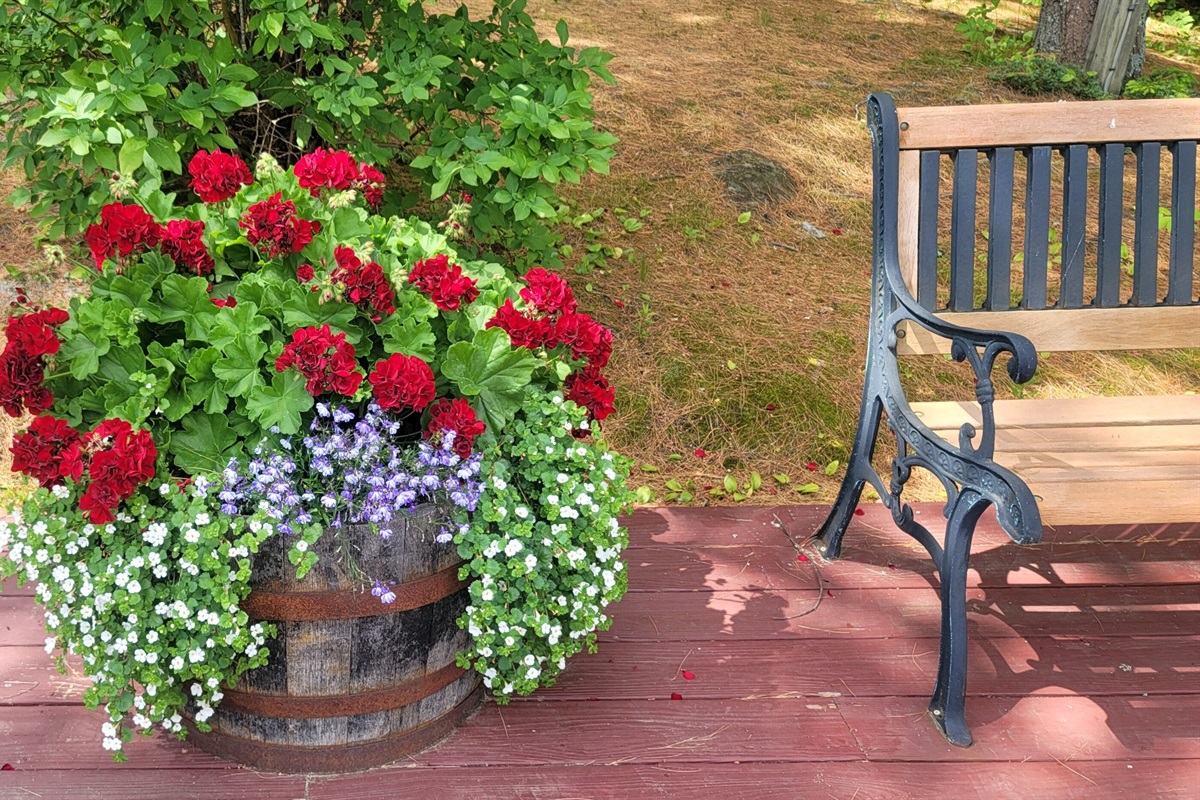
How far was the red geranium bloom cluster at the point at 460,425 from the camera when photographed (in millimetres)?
2104

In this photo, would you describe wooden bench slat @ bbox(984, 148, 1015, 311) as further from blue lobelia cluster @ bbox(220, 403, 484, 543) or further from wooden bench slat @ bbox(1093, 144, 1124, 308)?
blue lobelia cluster @ bbox(220, 403, 484, 543)

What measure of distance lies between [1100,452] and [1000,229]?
2.34 feet

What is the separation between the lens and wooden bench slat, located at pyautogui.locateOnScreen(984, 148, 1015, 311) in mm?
2910

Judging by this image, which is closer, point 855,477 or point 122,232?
point 122,232

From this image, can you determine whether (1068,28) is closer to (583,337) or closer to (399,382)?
(583,337)

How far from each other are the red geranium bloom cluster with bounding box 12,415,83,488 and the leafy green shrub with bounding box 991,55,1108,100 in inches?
240

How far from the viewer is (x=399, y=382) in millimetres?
2039

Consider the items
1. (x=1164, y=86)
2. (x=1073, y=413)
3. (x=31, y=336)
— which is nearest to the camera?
(x=31, y=336)

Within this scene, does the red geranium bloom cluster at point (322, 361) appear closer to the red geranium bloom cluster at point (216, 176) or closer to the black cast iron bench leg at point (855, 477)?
the red geranium bloom cluster at point (216, 176)

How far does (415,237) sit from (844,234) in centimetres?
320

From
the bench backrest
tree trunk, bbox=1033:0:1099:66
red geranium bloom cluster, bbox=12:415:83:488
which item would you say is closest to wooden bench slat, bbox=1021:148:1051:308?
the bench backrest

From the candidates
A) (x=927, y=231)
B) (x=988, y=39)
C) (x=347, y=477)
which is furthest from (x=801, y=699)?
(x=988, y=39)

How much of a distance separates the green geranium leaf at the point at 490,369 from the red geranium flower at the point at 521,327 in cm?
2

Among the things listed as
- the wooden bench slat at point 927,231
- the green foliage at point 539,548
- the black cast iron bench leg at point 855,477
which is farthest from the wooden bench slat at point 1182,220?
the green foliage at point 539,548
